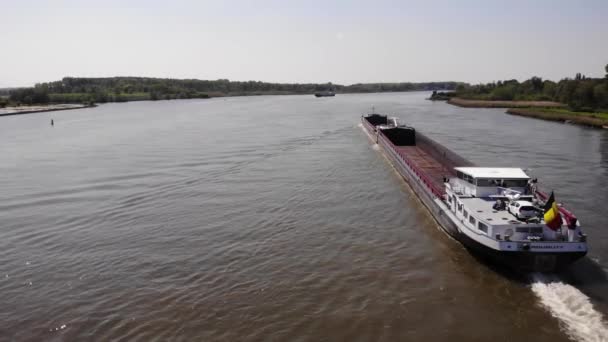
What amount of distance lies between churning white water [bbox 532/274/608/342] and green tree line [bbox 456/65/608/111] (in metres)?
80.2

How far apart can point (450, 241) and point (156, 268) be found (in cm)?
1315

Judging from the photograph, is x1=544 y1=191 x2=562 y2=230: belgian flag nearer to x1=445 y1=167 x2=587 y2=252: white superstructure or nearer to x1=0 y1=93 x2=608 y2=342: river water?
x1=445 y1=167 x2=587 y2=252: white superstructure

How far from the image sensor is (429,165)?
34.3 meters

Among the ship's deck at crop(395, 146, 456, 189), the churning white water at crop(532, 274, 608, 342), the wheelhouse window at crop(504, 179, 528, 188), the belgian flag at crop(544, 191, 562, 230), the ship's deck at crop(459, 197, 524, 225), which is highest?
the wheelhouse window at crop(504, 179, 528, 188)

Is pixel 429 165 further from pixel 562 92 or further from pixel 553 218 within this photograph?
pixel 562 92

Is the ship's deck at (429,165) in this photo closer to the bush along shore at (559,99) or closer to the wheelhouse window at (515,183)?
the wheelhouse window at (515,183)

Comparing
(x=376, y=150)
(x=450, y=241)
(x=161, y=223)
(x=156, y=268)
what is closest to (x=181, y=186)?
(x=161, y=223)

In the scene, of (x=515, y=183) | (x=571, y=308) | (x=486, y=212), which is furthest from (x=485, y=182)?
(x=571, y=308)

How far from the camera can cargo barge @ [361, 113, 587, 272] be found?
595 inches

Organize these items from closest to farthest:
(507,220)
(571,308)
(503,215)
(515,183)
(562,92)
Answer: (571,308) < (507,220) < (503,215) < (515,183) < (562,92)

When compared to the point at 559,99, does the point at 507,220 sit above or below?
below

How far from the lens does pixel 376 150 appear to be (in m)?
45.0

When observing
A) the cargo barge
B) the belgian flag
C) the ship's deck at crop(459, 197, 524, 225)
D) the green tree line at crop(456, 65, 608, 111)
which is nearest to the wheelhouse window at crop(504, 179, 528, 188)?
the cargo barge

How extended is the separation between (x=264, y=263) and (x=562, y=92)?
111008 mm
